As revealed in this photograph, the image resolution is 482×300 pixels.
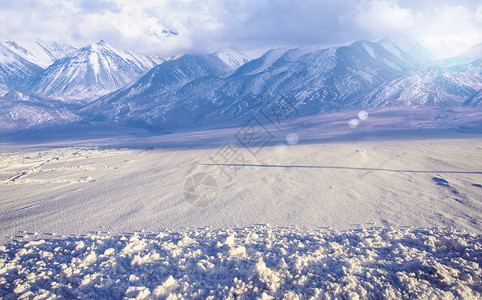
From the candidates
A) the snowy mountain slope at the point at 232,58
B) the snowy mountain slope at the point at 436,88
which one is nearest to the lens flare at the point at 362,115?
the snowy mountain slope at the point at 436,88

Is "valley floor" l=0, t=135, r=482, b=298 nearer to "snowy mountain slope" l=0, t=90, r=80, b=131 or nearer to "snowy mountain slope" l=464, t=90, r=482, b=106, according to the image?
"snowy mountain slope" l=464, t=90, r=482, b=106

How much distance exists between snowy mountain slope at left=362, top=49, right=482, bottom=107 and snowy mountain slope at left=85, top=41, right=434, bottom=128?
7030mm

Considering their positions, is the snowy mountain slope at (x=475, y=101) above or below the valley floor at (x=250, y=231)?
below

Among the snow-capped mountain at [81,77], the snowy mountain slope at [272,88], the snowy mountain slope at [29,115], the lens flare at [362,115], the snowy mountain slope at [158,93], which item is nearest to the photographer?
the lens flare at [362,115]

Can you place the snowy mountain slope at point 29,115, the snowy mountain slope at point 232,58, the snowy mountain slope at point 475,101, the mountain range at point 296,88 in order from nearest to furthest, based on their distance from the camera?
the snowy mountain slope at point 475,101, the mountain range at point 296,88, the snowy mountain slope at point 29,115, the snowy mountain slope at point 232,58

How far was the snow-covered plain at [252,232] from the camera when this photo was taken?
415cm

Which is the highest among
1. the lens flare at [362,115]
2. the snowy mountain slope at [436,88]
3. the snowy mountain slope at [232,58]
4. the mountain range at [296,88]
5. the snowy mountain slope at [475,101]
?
the snowy mountain slope at [232,58]

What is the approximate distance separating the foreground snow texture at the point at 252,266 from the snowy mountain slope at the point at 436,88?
169 ft

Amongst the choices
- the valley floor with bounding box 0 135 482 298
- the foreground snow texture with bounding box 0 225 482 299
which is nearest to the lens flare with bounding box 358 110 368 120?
the valley floor with bounding box 0 135 482 298

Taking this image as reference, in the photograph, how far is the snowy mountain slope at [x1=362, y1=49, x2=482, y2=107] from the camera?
47.8m

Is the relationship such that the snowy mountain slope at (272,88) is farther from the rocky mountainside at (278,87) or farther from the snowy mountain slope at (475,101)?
the snowy mountain slope at (475,101)

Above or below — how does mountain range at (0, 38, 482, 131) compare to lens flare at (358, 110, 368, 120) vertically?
above

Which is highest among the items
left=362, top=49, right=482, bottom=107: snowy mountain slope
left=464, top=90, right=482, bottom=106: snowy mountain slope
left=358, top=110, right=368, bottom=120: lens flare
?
left=362, top=49, right=482, bottom=107: snowy mountain slope

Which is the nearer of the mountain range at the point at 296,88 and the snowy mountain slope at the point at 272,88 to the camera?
the mountain range at the point at 296,88
